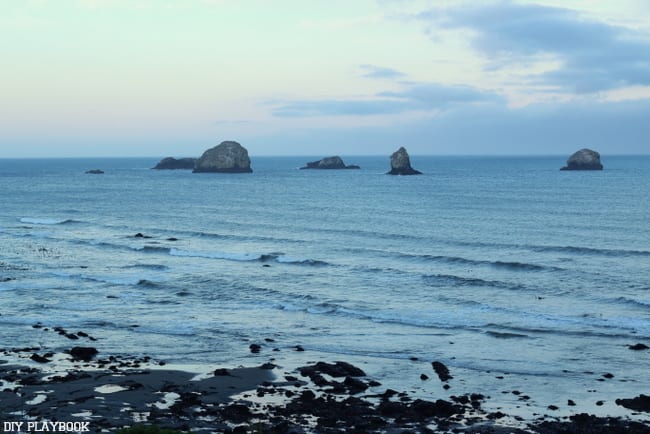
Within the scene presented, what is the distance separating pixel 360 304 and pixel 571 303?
1051cm

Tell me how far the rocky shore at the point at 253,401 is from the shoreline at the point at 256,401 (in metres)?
0.03

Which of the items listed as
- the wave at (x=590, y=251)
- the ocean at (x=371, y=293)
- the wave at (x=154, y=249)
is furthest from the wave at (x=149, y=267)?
the wave at (x=590, y=251)

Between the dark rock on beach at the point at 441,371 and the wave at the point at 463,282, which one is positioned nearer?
the dark rock on beach at the point at 441,371

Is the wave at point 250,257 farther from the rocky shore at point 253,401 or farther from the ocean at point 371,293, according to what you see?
the rocky shore at point 253,401

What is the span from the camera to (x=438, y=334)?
31.6 meters

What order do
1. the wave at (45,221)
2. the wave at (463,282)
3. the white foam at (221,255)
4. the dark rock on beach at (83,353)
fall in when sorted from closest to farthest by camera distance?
the dark rock on beach at (83,353) → the wave at (463,282) → the white foam at (221,255) → the wave at (45,221)

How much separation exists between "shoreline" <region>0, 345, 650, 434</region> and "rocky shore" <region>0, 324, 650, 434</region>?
32mm

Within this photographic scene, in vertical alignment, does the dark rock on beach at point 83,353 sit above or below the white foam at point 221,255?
below

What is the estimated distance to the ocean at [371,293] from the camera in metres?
27.5

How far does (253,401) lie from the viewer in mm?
22891

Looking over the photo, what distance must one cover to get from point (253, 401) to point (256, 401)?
0.09m

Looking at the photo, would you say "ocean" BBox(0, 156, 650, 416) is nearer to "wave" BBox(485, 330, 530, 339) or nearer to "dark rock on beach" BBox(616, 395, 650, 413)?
"wave" BBox(485, 330, 530, 339)

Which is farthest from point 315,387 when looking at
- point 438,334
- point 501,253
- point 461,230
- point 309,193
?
point 309,193

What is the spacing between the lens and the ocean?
90.2 ft
